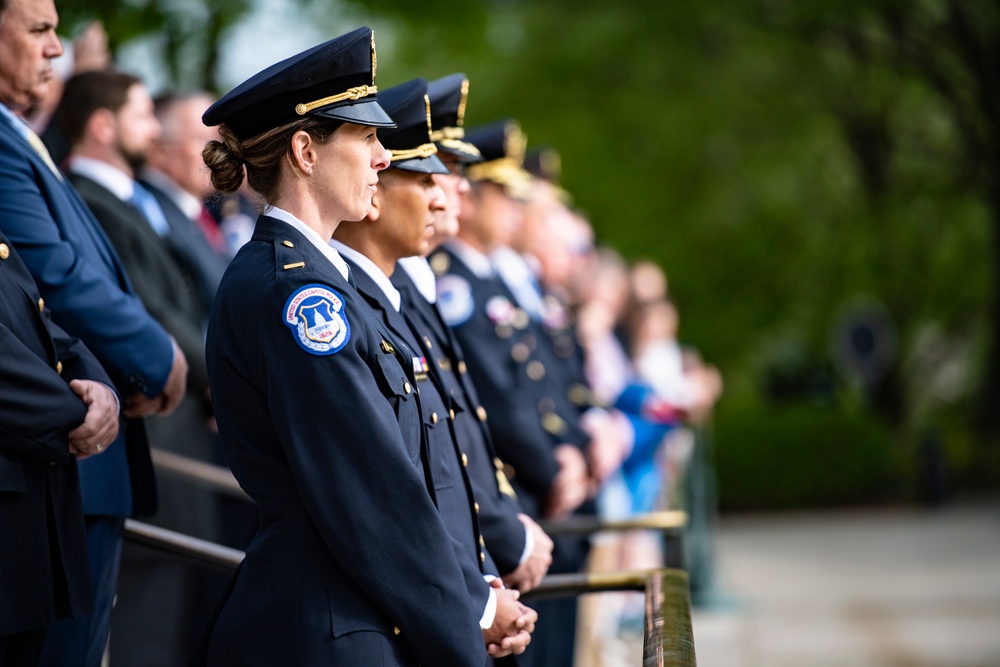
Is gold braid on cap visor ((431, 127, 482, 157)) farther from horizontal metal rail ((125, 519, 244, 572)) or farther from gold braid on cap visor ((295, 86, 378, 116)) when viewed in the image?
horizontal metal rail ((125, 519, 244, 572))

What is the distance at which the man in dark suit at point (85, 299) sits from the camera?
11.0 ft

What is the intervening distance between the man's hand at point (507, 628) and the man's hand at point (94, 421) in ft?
3.11

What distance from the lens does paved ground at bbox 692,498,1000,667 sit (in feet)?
28.6

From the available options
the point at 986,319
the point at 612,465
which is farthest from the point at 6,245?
the point at 986,319

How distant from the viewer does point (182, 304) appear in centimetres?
493

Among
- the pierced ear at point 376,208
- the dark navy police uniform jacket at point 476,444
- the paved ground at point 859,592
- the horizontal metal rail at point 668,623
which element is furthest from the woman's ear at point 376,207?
the paved ground at point 859,592

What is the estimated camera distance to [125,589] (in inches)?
188

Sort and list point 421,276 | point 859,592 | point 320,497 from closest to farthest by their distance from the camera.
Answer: point 320,497 → point 421,276 → point 859,592

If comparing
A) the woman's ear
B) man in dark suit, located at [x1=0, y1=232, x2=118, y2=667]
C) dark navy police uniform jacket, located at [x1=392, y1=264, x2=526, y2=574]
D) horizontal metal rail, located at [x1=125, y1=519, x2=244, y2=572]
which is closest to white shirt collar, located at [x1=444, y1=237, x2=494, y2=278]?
dark navy police uniform jacket, located at [x1=392, y1=264, x2=526, y2=574]

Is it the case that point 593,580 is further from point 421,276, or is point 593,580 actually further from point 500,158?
point 500,158

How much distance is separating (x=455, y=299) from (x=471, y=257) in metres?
0.25

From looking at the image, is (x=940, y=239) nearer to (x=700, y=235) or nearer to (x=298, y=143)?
(x=700, y=235)

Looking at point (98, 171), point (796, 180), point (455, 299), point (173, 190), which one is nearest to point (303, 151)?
point (98, 171)

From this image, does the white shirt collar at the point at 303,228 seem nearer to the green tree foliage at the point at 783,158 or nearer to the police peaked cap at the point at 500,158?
the police peaked cap at the point at 500,158
